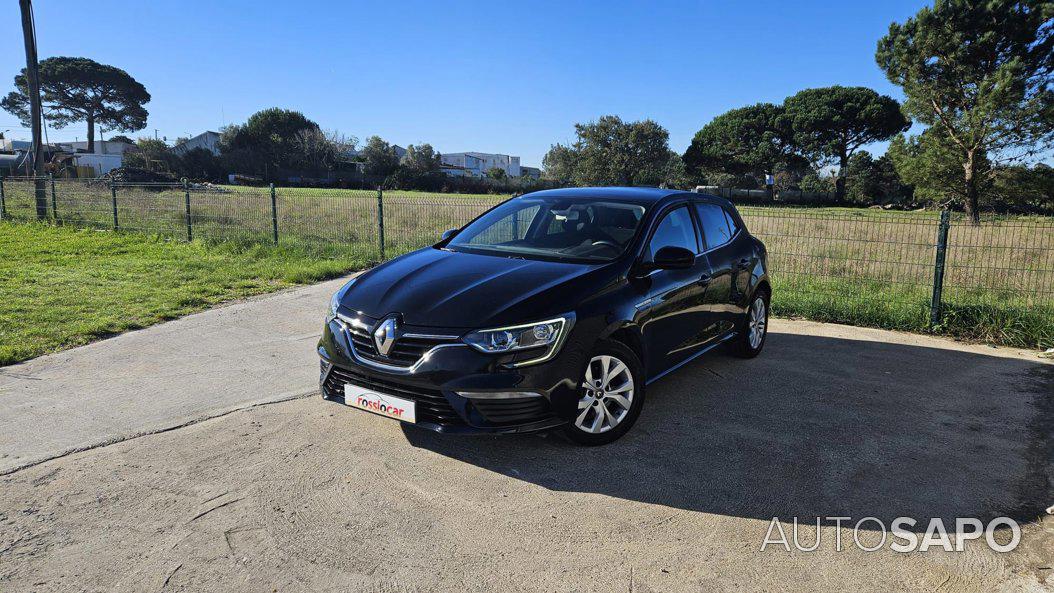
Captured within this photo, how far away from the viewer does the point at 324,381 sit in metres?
3.97

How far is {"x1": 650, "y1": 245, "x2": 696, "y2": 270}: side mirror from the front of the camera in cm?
417

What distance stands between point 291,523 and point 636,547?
1.65m

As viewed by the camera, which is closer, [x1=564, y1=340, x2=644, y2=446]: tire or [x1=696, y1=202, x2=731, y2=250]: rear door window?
[x1=564, y1=340, x2=644, y2=446]: tire

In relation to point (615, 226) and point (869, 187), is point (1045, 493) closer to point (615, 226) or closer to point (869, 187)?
point (615, 226)

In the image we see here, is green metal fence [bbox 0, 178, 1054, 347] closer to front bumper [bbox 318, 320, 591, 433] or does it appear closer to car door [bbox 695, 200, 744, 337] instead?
car door [bbox 695, 200, 744, 337]

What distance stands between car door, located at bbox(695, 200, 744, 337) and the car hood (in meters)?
1.50

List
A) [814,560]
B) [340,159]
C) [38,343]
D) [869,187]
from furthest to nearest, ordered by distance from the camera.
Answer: [340,159] → [869,187] → [38,343] → [814,560]

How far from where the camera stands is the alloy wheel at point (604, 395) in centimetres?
374

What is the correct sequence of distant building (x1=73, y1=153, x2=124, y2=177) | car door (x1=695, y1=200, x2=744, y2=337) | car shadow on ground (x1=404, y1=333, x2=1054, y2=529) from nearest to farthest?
car shadow on ground (x1=404, y1=333, x2=1054, y2=529)
car door (x1=695, y1=200, x2=744, y2=337)
distant building (x1=73, y1=153, x2=124, y2=177)

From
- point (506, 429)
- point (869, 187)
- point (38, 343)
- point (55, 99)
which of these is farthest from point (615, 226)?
point (55, 99)

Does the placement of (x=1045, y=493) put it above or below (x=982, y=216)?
below

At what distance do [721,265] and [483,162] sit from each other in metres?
103

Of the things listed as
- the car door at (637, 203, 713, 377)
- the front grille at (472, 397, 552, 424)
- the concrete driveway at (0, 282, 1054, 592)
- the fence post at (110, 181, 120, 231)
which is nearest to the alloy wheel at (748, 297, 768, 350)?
the concrete driveway at (0, 282, 1054, 592)

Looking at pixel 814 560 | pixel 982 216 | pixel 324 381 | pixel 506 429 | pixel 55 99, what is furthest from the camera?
pixel 55 99
